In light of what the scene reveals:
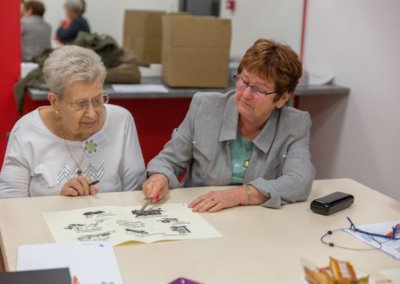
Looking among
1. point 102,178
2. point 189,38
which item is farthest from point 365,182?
point 102,178

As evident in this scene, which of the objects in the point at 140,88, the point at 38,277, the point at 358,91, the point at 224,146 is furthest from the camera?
the point at 358,91

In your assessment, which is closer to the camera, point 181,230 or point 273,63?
point 181,230

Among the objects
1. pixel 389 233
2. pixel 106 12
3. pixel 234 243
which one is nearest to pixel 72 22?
pixel 106 12

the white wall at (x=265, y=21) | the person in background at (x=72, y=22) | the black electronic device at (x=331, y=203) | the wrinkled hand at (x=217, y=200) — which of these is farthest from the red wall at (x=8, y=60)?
the black electronic device at (x=331, y=203)

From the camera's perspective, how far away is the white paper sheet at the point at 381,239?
5.83 feet

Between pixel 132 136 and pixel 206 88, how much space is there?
128cm

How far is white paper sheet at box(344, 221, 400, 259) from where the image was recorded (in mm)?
1777

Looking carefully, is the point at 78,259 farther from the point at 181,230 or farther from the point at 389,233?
the point at 389,233

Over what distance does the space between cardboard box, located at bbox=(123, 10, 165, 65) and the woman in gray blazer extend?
5.37ft

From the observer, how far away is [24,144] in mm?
2225

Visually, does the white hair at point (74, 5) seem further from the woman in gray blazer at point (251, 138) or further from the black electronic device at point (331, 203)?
the black electronic device at point (331, 203)

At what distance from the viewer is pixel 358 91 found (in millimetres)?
3686

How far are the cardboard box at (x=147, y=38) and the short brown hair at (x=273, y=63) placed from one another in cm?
180

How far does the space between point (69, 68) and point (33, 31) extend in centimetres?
172
